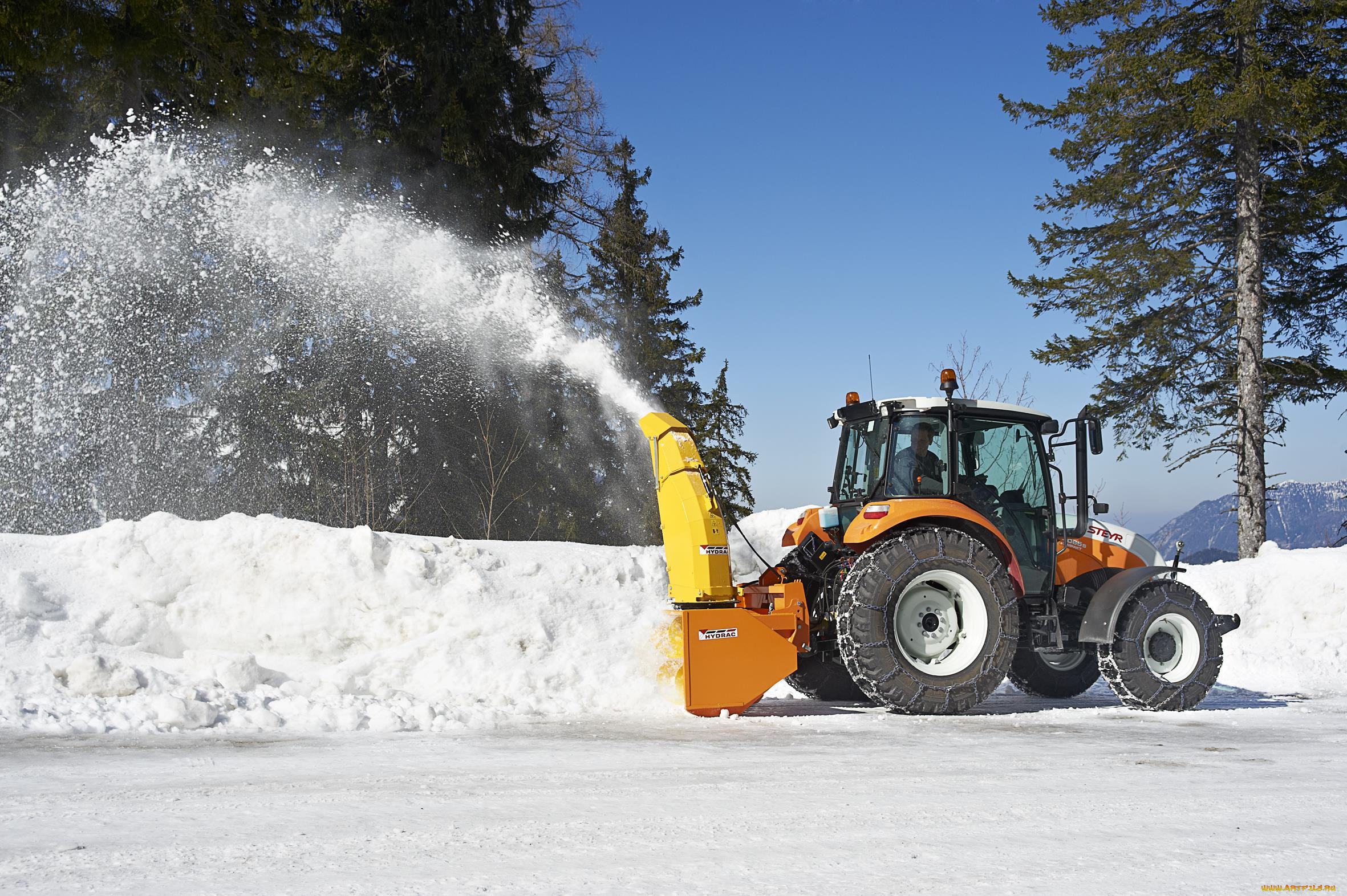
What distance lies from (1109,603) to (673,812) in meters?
4.45

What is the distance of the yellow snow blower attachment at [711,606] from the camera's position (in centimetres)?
639

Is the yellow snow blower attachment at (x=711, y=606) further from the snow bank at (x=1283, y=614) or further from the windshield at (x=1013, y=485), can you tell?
the snow bank at (x=1283, y=614)

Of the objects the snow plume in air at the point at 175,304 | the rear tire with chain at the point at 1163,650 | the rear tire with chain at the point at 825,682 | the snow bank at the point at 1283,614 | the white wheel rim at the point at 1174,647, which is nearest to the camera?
the rear tire with chain at the point at 1163,650

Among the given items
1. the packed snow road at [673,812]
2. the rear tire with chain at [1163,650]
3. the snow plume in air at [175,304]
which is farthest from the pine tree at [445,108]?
the rear tire with chain at [1163,650]

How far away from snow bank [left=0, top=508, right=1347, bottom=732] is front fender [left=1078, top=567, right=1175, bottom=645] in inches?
116

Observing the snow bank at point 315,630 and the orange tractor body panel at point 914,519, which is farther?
the orange tractor body panel at point 914,519

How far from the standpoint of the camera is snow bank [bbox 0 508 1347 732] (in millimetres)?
5957

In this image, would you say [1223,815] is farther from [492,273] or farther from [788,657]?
[492,273]

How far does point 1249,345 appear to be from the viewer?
53.6 ft

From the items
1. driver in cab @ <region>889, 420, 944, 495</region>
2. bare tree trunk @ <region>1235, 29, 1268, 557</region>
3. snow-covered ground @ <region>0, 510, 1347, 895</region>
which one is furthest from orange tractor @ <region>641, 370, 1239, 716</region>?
bare tree trunk @ <region>1235, 29, 1268, 557</region>

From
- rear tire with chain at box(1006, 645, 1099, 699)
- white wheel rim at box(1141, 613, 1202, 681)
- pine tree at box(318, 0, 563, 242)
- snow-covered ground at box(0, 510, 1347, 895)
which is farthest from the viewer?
pine tree at box(318, 0, 563, 242)

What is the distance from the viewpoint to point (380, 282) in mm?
14273

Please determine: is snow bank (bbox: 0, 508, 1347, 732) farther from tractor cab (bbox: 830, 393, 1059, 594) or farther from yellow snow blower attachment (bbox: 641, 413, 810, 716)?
tractor cab (bbox: 830, 393, 1059, 594)

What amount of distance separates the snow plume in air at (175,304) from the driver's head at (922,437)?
249 inches
